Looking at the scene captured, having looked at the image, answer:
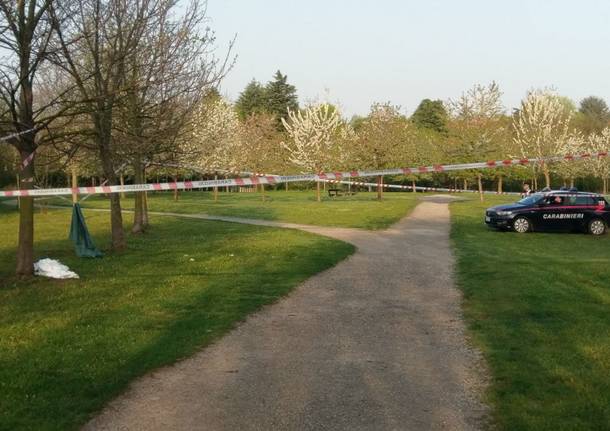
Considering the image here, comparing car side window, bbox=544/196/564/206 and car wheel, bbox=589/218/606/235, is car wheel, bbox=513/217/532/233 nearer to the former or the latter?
car side window, bbox=544/196/564/206

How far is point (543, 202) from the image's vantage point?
2280 cm

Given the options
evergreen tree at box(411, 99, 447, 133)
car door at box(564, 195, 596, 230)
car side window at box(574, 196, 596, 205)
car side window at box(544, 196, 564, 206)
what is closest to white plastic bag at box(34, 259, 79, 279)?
car side window at box(544, 196, 564, 206)

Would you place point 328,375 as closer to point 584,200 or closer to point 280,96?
point 584,200

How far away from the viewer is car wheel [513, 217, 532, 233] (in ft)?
74.7

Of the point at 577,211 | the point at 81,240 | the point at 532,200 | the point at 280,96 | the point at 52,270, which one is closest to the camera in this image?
the point at 52,270

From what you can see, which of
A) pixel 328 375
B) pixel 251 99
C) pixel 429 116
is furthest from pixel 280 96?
pixel 328 375

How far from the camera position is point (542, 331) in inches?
321

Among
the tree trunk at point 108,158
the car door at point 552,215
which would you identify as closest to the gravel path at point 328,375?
the tree trunk at point 108,158

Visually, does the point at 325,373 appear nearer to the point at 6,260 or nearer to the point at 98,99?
the point at 98,99

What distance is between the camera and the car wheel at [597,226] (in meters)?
22.5

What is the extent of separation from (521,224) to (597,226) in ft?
8.11

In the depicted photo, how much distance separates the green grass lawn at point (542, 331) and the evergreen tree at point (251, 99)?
249 feet

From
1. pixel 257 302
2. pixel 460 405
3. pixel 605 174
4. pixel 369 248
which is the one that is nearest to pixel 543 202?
pixel 369 248

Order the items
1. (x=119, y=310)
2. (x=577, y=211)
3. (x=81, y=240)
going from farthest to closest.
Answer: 1. (x=577, y=211)
2. (x=81, y=240)
3. (x=119, y=310)
